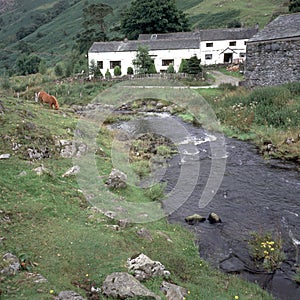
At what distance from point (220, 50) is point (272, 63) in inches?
1147

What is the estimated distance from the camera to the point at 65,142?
Result: 1745cm

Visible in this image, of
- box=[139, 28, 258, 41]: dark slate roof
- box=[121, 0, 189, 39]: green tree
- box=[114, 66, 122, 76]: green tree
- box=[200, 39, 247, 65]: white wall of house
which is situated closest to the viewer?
box=[114, 66, 122, 76]: green tree

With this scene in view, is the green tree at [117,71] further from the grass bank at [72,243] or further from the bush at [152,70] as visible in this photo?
the grass bank at [72,243]

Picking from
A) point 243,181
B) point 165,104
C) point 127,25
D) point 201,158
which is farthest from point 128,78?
point 243,181

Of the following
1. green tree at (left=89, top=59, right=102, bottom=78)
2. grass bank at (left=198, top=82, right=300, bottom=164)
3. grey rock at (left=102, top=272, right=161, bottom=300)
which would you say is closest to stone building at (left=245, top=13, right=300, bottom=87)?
grass bank at (left=198, top=82, right=300, bottom=164)

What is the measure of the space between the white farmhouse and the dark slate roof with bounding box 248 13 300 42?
18.5 metres

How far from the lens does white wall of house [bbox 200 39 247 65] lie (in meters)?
59.7

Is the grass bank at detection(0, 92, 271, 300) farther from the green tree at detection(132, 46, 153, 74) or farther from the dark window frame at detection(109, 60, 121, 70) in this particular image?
the dark window frame at detection(109, 60, 121, 70)

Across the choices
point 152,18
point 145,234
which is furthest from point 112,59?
point 145,234

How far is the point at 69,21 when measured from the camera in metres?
158

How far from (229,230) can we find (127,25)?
211ft

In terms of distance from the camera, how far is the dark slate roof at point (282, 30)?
103 feet

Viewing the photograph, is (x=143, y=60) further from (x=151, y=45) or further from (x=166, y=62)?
(x=151, y=45)

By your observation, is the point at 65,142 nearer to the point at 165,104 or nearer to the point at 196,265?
the point at 196,265
